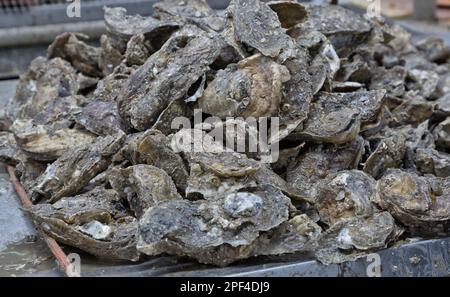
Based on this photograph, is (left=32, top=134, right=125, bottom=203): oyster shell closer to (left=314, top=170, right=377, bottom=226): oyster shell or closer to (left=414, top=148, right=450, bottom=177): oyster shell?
(left=314, top=170, right=377, bottom=226): oyster shell

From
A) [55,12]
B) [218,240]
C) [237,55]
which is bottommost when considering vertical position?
[55,12]

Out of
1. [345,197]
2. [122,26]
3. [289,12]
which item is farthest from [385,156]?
[122,26]

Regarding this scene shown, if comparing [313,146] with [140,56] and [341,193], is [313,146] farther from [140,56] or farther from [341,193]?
[140,56]

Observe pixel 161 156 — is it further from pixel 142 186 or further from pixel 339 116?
pixel 339 116

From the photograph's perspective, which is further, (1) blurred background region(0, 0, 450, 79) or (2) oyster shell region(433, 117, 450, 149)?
(1) blurred background region(0, 0, 450, 79)

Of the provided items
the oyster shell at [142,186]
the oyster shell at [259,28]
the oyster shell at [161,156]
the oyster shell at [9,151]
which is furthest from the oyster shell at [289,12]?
the oyster shell at [9,151]

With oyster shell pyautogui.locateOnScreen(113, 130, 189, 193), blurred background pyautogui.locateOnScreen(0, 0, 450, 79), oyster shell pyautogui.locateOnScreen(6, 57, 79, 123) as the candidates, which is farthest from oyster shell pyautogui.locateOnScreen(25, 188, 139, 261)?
blurred background pyautogui.locateOnScreen(0, 0, 450, 79)
